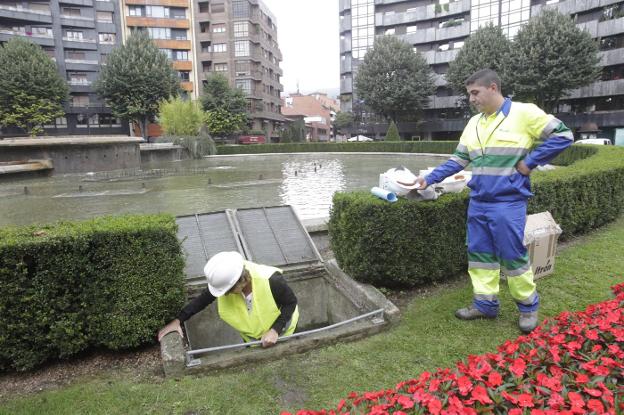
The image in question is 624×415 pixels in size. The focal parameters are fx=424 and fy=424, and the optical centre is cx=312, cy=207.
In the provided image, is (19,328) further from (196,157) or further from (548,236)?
(196,157)

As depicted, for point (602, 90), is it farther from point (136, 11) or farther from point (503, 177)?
point (136, 11)

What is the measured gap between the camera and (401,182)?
183 inches

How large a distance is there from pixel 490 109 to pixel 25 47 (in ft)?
174

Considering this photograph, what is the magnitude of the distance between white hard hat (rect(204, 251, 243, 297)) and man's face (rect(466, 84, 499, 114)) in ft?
8.12

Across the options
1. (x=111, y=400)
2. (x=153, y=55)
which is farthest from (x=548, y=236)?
(x=153, y=55)

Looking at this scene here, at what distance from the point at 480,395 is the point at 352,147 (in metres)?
42.9

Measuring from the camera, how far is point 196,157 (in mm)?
37750

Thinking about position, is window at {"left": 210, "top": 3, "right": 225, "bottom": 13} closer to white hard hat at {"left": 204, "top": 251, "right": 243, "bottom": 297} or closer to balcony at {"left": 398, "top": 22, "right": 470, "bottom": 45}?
balcony at {"left": 398, "top": 22, "right": 470, "bottom": 45}

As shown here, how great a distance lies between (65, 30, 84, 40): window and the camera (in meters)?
53.5

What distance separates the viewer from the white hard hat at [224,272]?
3.30m

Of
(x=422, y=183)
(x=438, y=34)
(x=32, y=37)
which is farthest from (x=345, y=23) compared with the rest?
(x=422, y=183)

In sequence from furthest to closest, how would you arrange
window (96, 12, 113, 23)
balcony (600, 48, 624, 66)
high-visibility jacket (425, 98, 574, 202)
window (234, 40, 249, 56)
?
window (234, 40, 249, 56) → window (96, 12, 113, 23) → balcony (600, 48, 624, 66) → high-visibility jacket (425, 98, 574, 202)

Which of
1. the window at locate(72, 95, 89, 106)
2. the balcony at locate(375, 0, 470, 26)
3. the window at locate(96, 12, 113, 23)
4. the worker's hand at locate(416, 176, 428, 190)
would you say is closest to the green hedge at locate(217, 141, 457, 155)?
the window at locate(72, 95, 89, 106)

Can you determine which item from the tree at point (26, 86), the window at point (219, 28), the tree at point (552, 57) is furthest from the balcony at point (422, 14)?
the tree at point (26, 86)
